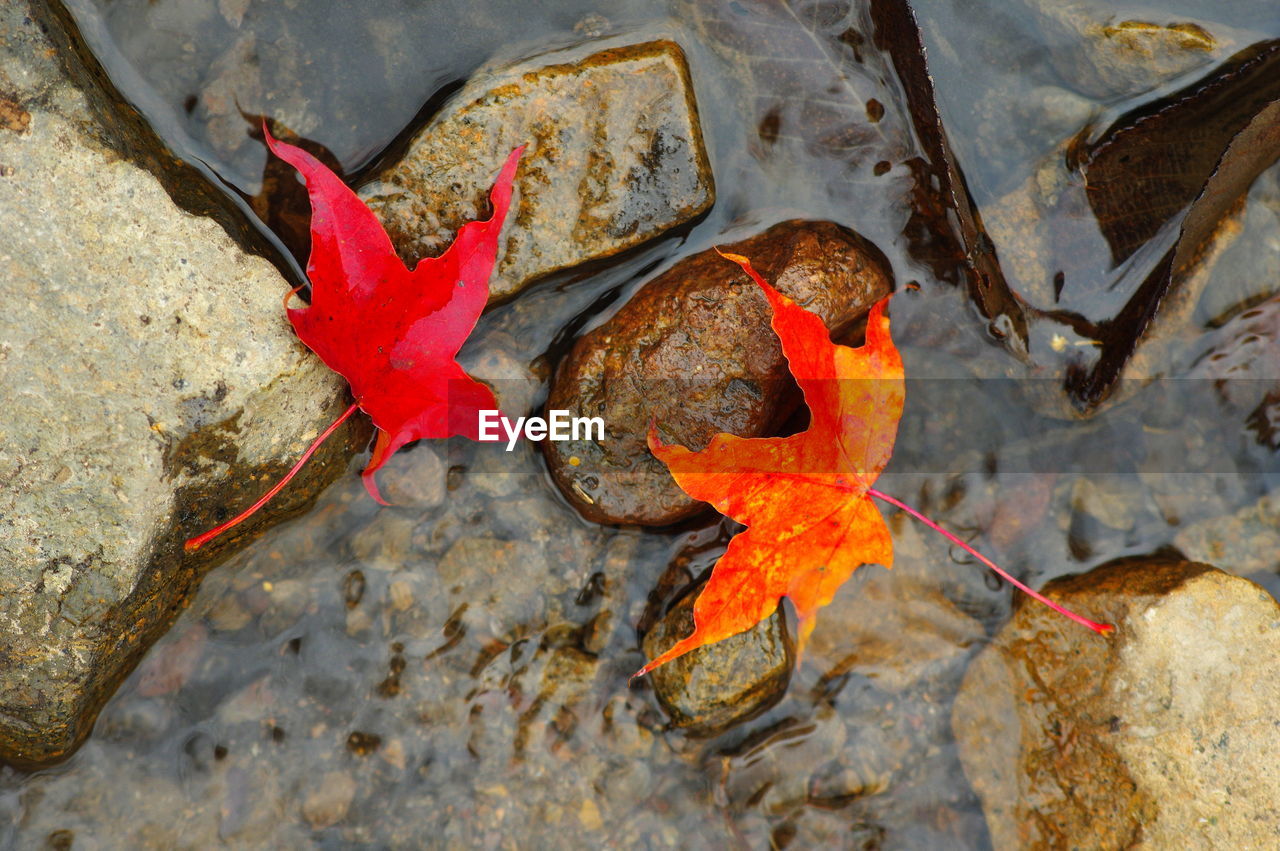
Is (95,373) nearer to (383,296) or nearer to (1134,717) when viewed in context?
(383,296)

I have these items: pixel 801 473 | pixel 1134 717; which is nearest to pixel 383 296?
pixel 801 473

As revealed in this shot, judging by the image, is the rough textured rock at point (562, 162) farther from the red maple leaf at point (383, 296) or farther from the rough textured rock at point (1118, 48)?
the rough textured rock at point (1118, 48)

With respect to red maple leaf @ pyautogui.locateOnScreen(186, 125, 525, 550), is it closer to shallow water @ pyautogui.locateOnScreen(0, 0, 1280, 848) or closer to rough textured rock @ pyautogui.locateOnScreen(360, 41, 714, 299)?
rough textured rock @ pyautogui.locateOnScreen(360, 41, 714, 299)

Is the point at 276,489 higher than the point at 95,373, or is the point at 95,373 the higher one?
the point at 95,373

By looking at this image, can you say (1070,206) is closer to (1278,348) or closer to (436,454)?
(1278,348)

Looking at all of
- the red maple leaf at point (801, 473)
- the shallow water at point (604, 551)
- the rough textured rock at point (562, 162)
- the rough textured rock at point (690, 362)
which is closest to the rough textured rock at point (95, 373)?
the shallow water at point (604, 551)

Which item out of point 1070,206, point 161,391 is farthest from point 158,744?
point 1070,206

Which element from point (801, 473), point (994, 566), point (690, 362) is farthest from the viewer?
point (994, 566)
